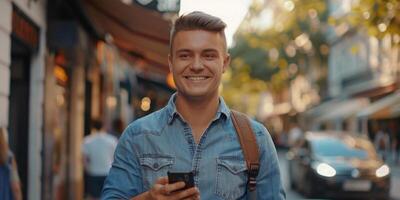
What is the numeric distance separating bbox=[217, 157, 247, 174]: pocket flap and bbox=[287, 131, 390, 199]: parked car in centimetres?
1250

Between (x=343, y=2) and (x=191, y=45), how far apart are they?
145 feet

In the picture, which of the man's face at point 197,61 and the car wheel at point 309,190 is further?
the car wheel at point 309,190

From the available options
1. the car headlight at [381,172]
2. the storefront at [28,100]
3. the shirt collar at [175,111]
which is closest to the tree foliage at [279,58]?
the car headlight at [381,172]

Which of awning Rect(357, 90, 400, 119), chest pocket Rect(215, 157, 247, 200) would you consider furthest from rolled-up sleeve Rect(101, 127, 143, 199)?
awning Rect(357, 90, 400, 119)

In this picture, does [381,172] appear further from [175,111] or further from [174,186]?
[174,186]

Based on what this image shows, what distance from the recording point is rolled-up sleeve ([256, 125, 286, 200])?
267 cm

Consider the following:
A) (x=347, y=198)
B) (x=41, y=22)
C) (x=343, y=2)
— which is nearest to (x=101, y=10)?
(x=41, y=22)

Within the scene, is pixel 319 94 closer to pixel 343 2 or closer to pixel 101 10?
pixel 343 2

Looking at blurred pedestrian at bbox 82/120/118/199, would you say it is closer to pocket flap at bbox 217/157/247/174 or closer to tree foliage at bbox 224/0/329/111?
pocket flap at bbox 217/157/247/174

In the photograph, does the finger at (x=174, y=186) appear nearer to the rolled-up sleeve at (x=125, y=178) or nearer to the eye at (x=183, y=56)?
the rolled-up sleeve at (x=125, y=178)

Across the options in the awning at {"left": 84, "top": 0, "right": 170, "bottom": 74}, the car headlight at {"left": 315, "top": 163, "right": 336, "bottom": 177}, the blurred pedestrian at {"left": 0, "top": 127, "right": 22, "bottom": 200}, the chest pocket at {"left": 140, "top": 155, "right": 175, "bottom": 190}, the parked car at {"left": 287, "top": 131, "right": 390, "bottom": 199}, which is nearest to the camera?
the chest pocket at {"left": 140, "top": 155, "right": 175, "bottom": 190}

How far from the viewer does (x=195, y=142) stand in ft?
8.64

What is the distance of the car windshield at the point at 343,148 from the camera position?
15609 millimetres

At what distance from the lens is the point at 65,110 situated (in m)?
12.0
